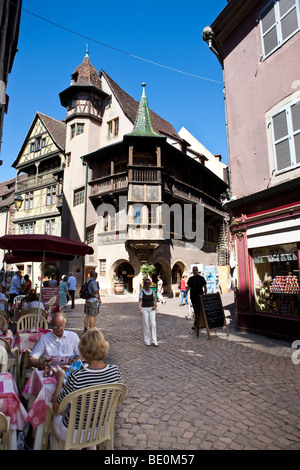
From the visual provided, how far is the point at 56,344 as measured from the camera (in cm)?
336

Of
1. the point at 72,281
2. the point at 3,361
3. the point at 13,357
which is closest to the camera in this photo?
the point at 3,361

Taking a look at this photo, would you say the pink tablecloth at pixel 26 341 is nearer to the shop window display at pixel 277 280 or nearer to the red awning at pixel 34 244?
the red awning at pixel 34 244

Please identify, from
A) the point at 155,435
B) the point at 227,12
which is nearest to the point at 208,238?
the point at 227,12

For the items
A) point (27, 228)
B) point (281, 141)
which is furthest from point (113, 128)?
point (281, 141)

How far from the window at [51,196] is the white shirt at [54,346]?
25125mm

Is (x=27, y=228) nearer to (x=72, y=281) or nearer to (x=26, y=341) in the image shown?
(x=72, y=281)

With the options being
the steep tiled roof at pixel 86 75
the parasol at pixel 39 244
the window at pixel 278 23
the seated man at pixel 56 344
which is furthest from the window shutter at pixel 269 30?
the steep tiled roof at pixel 86 75

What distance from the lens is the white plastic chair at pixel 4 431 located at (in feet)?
6.42

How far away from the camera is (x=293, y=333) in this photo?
6.89m

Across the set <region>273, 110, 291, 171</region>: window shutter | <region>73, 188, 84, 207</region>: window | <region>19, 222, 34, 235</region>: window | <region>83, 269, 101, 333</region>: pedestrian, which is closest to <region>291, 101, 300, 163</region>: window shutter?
<region>273, 110, 291, 171</region>: window shutter

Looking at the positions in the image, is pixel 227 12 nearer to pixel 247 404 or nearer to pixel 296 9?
pixel 296 9

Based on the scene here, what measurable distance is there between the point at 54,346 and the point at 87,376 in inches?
51.5

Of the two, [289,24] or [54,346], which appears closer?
[54,346]

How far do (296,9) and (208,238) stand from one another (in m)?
20.5
